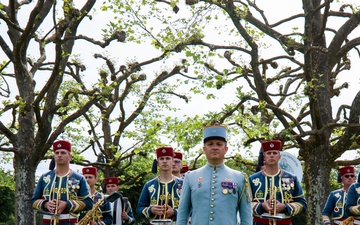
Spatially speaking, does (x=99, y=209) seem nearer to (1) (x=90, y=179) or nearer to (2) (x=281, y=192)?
(1) (x=90, y=179)

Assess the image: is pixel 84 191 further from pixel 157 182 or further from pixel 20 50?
pixel 20 50

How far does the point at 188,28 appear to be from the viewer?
20.2 m

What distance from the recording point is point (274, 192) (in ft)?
37.4

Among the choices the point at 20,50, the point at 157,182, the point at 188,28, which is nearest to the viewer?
the point at 157,182

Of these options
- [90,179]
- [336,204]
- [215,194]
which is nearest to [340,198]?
[336,204]

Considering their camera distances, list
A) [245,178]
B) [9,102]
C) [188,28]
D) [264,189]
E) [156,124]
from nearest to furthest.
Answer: [245,178]
[264,189]
[188,28]
[9,102]
[156,124]

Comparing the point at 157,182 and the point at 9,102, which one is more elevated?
the point at 9,102

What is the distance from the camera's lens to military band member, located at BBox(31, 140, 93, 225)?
1186cm

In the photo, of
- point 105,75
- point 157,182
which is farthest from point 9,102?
point 157,182

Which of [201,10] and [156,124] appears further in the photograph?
[156,124]

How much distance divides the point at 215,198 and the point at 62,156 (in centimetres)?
468

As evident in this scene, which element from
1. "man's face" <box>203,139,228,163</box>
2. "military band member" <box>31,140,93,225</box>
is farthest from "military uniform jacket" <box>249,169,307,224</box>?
"man's face" <box>203,139,228,163</box>

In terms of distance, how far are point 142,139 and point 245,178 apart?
17863 millimetres

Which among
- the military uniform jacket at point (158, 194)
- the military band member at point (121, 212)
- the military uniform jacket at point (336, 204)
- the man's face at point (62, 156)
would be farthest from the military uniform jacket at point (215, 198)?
the military uniform jacket at point (336, 204)
